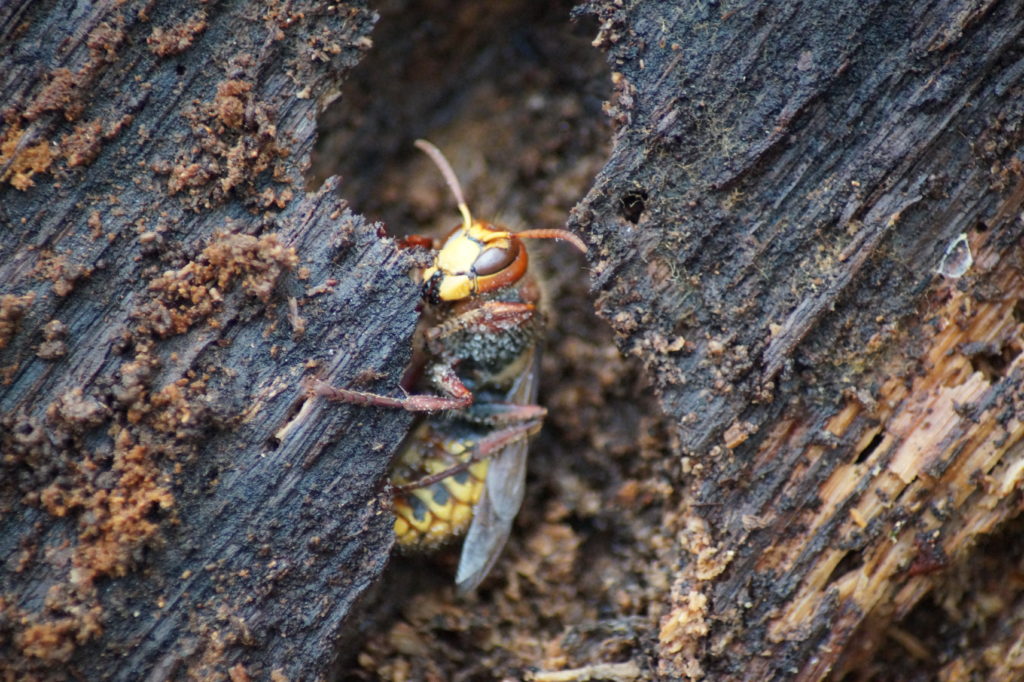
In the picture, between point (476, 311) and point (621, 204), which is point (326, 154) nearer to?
point (476, 311)

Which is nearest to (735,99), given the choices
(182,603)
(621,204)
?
(621,204)

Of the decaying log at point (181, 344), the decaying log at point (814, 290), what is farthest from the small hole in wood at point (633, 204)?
the decaying log at point (181, 344)

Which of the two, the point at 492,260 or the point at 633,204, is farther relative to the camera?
the point at 492,260

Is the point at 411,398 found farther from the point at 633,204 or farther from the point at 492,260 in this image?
the point at 633,204

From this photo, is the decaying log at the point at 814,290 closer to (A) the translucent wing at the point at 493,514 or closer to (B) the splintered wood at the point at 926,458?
(B) the splintered wood at the point at 926,458

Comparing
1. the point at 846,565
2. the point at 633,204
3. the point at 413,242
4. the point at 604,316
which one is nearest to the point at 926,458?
the point at 846,565

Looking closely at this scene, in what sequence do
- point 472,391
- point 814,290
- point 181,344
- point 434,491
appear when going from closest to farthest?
point 181,344 < point 814,290 < point 434,491 < point 472,391

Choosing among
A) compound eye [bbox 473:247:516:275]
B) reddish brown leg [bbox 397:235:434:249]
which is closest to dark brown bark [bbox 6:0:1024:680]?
reddish brown leg [bbox 397:235:434:249]
